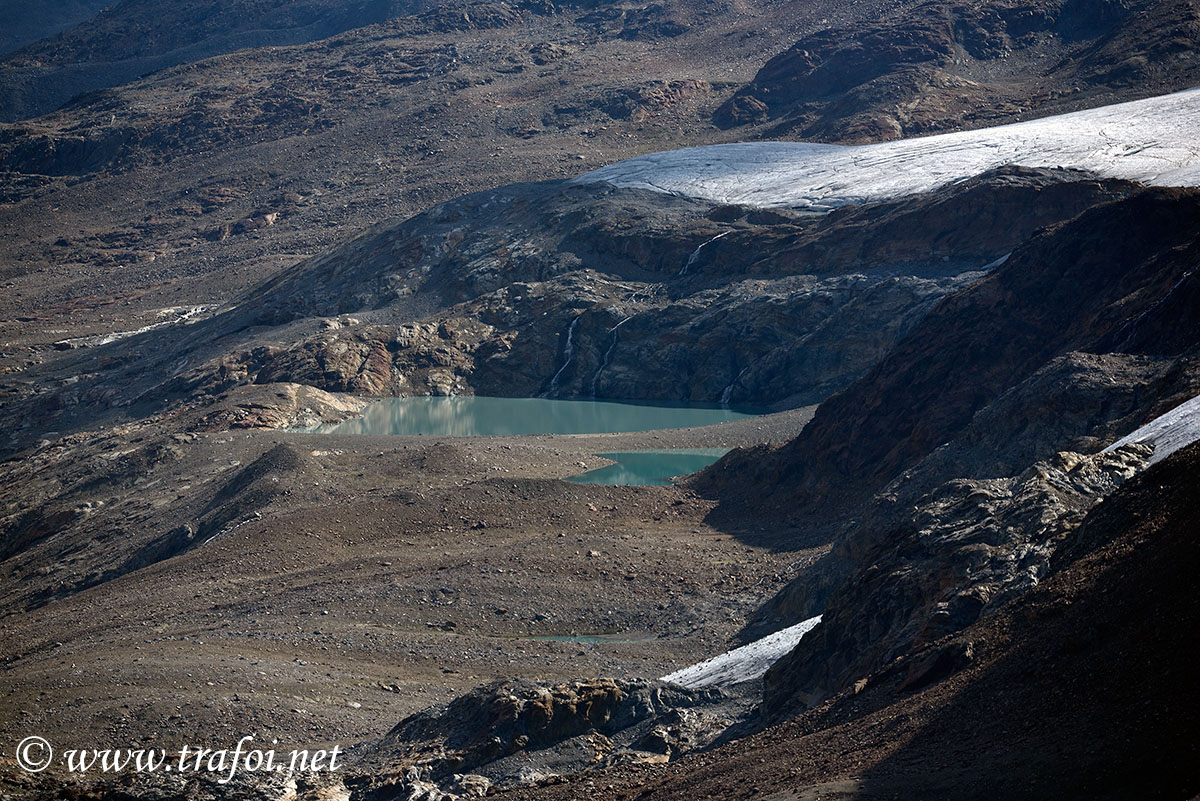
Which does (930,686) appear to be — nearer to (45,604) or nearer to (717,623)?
(717,623)

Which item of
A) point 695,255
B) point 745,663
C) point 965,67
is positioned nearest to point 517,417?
point 695,255

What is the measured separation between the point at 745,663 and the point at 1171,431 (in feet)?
21.7

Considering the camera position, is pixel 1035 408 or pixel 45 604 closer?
pixel 1035 408

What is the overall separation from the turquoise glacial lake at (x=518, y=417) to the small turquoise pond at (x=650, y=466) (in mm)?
5262

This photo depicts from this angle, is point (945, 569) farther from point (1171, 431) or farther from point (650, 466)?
point (650, 466)

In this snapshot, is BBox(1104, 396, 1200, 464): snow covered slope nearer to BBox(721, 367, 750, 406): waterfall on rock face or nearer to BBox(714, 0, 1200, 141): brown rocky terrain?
BBox(721, 367, 750, 406): waterfall on rock face

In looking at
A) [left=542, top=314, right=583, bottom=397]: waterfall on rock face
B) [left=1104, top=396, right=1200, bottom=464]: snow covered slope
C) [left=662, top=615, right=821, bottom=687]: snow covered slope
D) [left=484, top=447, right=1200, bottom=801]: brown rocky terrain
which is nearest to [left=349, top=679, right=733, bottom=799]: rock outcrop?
[left=662, top=615, right=821, bottom=687]: snow covered slope

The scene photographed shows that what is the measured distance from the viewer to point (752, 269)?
2276 inches

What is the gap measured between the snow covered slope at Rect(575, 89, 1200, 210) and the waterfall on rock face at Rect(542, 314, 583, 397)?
11.8 metres

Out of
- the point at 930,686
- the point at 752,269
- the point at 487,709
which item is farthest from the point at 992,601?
the point at 752,269

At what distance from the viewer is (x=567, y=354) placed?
58.3m

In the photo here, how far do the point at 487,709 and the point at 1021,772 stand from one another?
28.3 feet

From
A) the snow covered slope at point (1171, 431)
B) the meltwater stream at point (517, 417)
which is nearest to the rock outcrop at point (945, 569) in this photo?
the snow covered slope at point (1171, 431)

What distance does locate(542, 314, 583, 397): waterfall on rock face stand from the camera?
57281 mm
